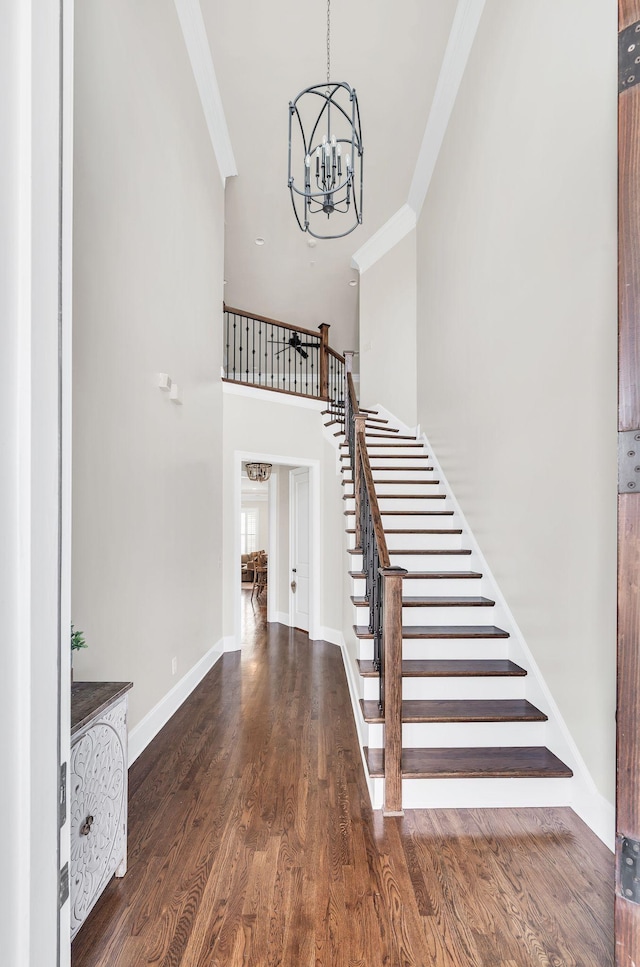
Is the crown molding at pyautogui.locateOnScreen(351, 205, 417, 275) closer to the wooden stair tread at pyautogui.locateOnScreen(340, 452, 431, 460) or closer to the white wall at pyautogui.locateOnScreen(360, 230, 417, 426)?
the white wall at pyautogui.locateOnScreen(360, 230, 417, 426)

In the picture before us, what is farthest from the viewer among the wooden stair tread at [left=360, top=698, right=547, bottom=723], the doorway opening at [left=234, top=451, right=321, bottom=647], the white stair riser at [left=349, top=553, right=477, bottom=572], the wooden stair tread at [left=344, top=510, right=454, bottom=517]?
the doorway opening at [left=234, top=451, right=321, bottom=647]

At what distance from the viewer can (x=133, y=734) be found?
9.72ft

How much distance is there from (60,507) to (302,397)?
566 centimetres

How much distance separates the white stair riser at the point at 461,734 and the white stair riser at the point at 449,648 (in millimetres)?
531

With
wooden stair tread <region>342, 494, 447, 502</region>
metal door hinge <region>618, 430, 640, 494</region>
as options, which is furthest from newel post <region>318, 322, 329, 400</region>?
metal door hinge <region>618, 430, 640, 494</region>

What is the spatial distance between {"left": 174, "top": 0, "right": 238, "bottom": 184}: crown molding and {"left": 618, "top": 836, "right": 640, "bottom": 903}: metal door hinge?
545 centimetres

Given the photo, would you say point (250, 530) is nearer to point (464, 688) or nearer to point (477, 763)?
point (464, 688)

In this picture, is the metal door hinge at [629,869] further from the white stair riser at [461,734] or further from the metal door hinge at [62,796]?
the white stair riser at [461,734]

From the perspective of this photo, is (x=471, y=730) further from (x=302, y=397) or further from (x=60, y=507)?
(x=302, y=397)

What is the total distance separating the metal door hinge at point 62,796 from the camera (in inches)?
30.6

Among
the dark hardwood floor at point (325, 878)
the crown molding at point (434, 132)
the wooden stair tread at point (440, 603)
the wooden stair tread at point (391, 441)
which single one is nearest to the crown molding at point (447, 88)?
the crown molding at point (434, 132)

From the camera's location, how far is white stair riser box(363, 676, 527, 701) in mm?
3012

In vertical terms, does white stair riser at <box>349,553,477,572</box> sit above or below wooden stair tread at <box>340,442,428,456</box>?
below

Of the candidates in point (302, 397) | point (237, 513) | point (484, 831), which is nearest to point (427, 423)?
point (302, 397)
